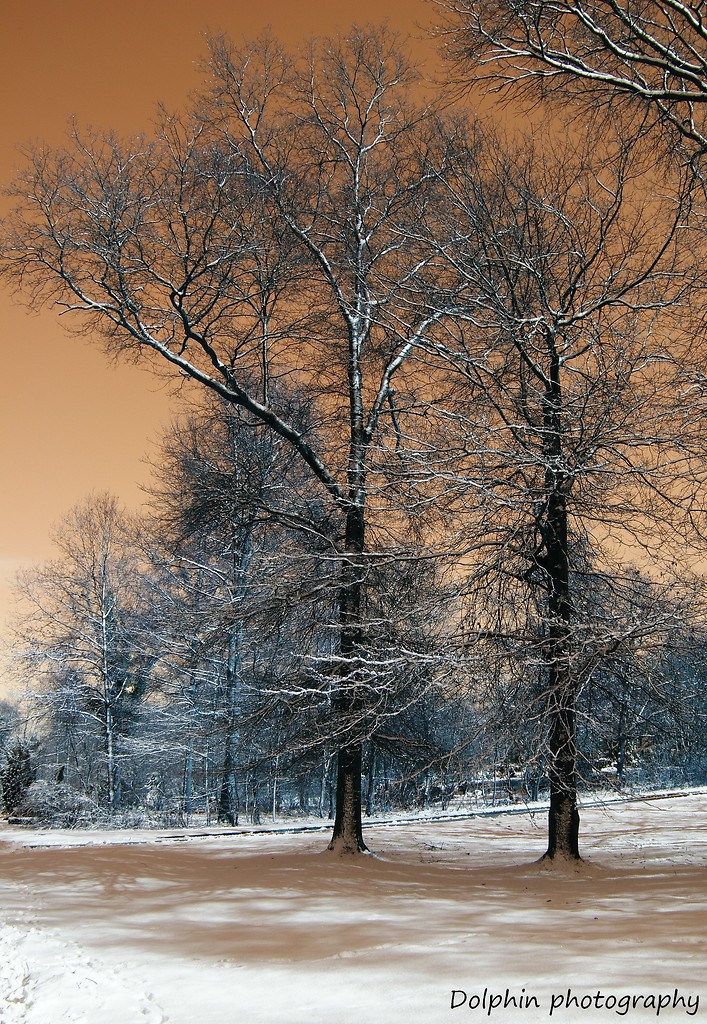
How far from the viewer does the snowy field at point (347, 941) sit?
4.41m

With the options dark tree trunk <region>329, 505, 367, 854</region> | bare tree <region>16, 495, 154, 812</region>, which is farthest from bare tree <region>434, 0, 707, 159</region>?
bare tree <region>16, 495, 154, 812</region>

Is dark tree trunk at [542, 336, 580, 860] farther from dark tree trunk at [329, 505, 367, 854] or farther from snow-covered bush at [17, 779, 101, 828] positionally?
snow-covered bush at [17, 779, 101, 828]

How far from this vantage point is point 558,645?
368 inches

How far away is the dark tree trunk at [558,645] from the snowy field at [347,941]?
677 millimetres

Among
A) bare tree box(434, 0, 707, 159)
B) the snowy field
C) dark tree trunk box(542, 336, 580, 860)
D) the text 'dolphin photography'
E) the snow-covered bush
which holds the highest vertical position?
bare tree box(434, 0, 707, 159)

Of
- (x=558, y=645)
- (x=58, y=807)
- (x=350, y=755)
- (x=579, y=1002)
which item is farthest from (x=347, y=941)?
(x=58, y=807)

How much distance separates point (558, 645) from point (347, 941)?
4.25 meters

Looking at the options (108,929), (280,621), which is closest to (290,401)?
(280,621)

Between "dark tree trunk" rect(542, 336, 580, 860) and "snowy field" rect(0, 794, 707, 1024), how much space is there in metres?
0.68

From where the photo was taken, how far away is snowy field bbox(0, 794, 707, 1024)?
4.41 meters

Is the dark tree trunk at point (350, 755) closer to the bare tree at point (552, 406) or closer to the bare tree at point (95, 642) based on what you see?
the bare tree at point (552, 406)

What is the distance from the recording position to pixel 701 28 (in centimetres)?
818

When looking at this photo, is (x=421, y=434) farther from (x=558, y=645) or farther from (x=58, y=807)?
(x=58, y=807)

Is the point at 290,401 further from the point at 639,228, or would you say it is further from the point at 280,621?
the point at 639,228
